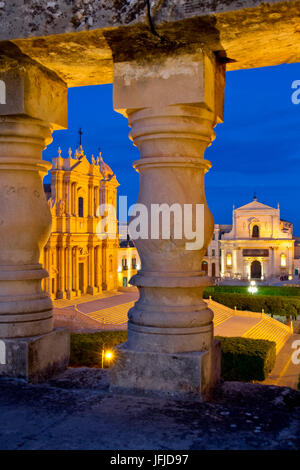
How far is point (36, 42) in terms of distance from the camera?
3062mm

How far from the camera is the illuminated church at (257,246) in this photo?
183 feet

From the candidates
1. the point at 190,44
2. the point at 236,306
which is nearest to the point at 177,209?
the point at 190,44

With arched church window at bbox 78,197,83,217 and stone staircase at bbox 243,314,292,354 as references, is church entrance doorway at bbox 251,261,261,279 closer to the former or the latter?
arched church window at bbox 78,197,83,217

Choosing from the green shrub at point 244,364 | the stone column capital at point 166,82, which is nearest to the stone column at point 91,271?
the green shrub at point 244,364

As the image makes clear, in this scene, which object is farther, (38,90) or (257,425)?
(38,90)

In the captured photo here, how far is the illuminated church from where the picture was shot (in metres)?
55.9

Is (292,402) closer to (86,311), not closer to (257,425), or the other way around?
(257,425)

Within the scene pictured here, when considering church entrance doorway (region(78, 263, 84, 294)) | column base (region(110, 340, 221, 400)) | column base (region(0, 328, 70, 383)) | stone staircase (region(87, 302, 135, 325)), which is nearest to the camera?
column base (region(110, 340, 221, 400))

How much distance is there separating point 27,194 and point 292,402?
238 cm

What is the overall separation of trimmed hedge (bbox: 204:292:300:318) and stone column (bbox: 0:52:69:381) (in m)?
30.4

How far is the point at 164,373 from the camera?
3031mm

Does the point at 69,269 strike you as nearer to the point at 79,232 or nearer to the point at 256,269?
the point at 79,232

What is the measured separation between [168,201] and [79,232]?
33.8m

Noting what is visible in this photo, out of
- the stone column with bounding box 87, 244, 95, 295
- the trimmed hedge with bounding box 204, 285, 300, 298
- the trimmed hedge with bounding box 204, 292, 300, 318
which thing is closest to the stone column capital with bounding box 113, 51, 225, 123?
the trimmed hedge with bounding box 204, 292, 300, 318
